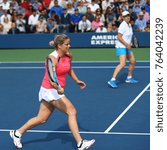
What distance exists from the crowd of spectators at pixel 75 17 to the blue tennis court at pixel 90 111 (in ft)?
21.8

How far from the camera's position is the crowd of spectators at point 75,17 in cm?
2362

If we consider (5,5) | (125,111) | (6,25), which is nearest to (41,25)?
(6,25)

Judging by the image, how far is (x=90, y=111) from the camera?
11.2 metres

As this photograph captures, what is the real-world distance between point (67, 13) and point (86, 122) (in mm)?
15105

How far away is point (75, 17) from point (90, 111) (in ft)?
45.3

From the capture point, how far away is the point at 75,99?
1252 centimetres

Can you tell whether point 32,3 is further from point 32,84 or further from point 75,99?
point 75,99

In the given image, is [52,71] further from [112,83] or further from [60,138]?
[112,83]

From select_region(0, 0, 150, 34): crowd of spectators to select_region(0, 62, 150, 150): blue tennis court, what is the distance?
6.65 m

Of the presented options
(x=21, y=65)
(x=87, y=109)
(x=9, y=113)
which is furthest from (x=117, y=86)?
(x=21, y=65)

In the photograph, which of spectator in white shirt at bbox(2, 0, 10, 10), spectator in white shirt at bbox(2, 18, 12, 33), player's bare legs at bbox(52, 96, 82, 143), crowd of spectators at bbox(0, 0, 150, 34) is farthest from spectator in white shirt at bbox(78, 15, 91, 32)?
player's bare legs at bbox(52, 96, 82, 143)

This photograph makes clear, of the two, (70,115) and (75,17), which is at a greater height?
(75,17)

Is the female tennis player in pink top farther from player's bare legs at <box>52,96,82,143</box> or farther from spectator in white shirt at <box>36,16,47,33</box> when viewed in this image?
spectator in white shirt at <box>36,16,47,33</box>

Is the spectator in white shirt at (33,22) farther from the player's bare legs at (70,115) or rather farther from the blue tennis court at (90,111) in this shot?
the player's bare legs at (70,115)
